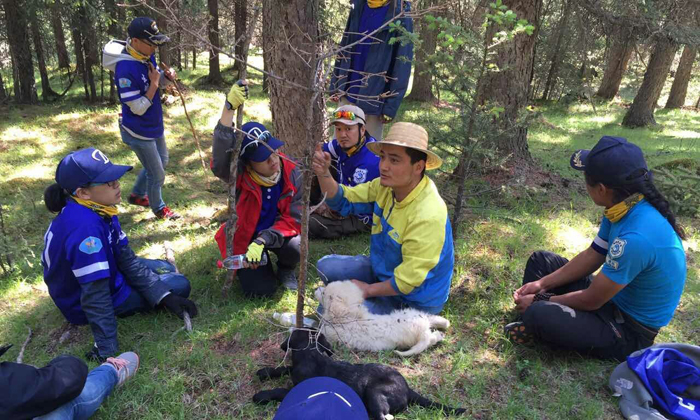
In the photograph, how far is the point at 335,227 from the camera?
15.8 feet

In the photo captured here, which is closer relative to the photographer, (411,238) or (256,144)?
(411,238)

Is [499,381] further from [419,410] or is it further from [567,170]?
[567,170]

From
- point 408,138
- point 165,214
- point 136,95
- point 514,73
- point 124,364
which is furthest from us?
point 514,73

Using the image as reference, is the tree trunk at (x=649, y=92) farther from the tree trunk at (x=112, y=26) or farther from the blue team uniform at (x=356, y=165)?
the tree trunk at (x=112, y=26)

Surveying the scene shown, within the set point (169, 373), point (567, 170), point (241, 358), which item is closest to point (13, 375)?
point (169, 373)

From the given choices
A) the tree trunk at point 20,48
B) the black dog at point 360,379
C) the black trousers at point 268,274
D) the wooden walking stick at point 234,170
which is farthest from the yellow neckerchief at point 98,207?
the tree trunk at point 20,48

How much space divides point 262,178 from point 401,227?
1.34 meters

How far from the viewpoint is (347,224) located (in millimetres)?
4832

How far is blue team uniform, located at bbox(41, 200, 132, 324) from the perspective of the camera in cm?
286

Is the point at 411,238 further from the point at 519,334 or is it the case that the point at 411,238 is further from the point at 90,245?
Result: the point at 90,245

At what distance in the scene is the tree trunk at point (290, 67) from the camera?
447 centimetres

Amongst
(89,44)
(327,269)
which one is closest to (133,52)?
(327,269)

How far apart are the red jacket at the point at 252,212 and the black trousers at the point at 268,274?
121mm

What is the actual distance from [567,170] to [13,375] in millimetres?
7576
